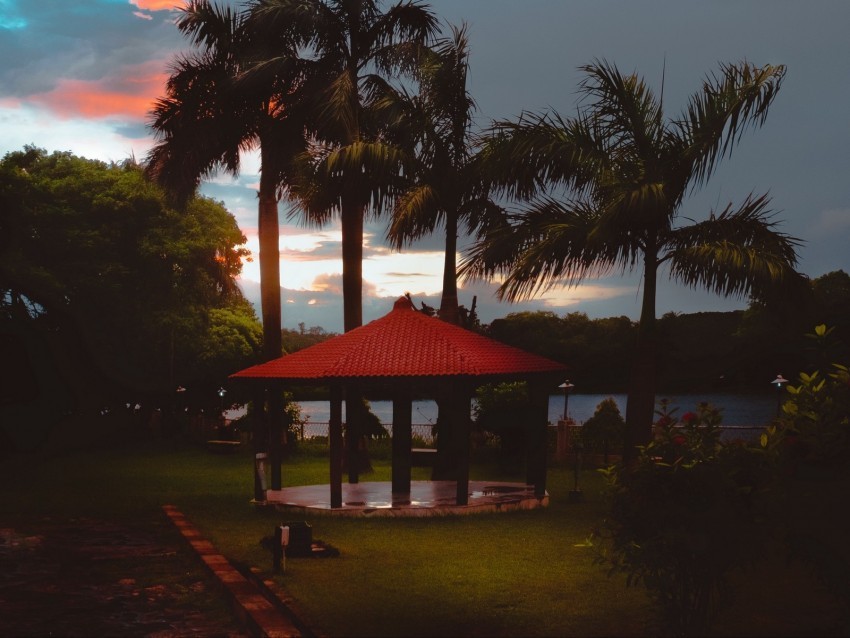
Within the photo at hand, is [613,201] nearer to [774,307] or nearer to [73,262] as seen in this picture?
[774,307]

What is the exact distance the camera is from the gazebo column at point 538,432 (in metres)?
19.5

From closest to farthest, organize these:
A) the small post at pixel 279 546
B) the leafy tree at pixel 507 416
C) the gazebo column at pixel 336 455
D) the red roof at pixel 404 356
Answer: the small post at pixel 279 546, the red roof at pixel 404 356, the gazebo column at pixel 336 455, the leafy tree at pixel 507 416

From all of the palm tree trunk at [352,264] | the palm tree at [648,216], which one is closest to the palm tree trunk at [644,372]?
the palm tree at [648,216]

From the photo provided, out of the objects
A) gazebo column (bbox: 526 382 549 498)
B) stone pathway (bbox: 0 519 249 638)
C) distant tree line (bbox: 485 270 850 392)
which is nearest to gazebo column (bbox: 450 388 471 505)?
gazebo column (bbox: 526 382 549 498)

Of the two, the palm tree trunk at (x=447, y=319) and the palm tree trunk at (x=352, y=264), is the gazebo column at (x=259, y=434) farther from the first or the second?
the palm tree trunk at (x=352, y=264)

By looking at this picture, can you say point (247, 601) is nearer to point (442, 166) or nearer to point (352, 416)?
point (352, 416)

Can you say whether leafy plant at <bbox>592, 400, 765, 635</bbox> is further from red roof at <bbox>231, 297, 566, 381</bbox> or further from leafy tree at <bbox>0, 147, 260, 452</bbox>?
leafy tree at <bbox>0, 147, 260, 452</bbox>

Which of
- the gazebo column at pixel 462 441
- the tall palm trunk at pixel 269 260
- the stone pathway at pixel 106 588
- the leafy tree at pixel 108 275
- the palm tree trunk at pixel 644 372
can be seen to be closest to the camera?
the stone pathway at pixel 106 588

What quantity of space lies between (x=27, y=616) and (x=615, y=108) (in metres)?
13.7

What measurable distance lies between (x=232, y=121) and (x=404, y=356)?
13709 millimetres

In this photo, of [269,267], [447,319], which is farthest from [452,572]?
[269,267]

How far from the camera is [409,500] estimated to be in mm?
19109

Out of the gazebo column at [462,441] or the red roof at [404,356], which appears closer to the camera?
the red roof at [404,356]

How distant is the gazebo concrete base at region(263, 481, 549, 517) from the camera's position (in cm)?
1784
